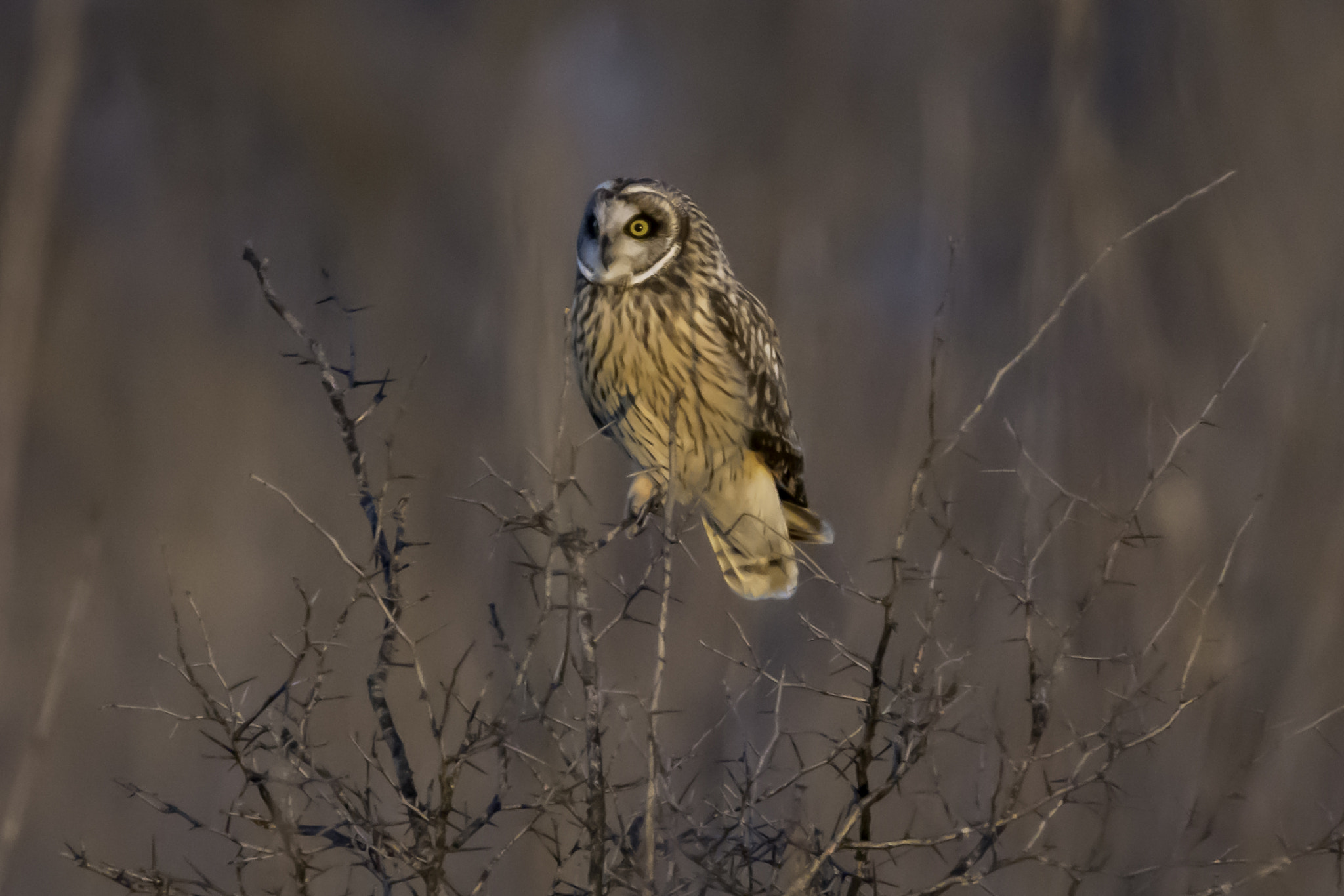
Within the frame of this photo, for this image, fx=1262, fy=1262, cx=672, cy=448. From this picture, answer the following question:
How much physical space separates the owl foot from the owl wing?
0.29m

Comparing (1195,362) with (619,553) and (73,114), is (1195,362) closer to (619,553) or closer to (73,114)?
(619,553)

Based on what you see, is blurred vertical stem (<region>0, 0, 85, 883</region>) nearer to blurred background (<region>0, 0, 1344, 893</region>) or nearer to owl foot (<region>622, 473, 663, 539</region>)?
blurred background (<region>0, 0, 1344, 893</region>)

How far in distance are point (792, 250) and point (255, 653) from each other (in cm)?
437

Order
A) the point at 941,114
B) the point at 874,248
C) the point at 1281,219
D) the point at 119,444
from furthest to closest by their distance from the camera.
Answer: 1. the point at 874,248
2. the point at 941,114
3. the point at 119,444
4. the point at 1281,219

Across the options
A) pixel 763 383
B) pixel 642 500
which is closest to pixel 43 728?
pixel 642 500

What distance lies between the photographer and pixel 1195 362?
6043mm

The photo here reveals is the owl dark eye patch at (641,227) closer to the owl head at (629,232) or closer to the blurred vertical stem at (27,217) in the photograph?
the owl head at (629,232)

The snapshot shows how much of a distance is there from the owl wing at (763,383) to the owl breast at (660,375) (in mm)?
33

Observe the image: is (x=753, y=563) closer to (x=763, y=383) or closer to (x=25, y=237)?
(x=763, y=383)

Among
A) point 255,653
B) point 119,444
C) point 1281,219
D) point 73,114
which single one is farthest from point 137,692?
point 1281,219

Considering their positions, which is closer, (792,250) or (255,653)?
(255,653)

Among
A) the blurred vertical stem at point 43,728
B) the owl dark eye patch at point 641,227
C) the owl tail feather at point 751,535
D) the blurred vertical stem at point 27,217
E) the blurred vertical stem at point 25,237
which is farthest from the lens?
the blurred vertical stem at point 27,217

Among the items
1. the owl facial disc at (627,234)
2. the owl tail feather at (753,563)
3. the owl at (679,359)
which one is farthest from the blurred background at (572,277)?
the owl facial disc at (627,234)

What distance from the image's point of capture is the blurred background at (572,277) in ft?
15.9
